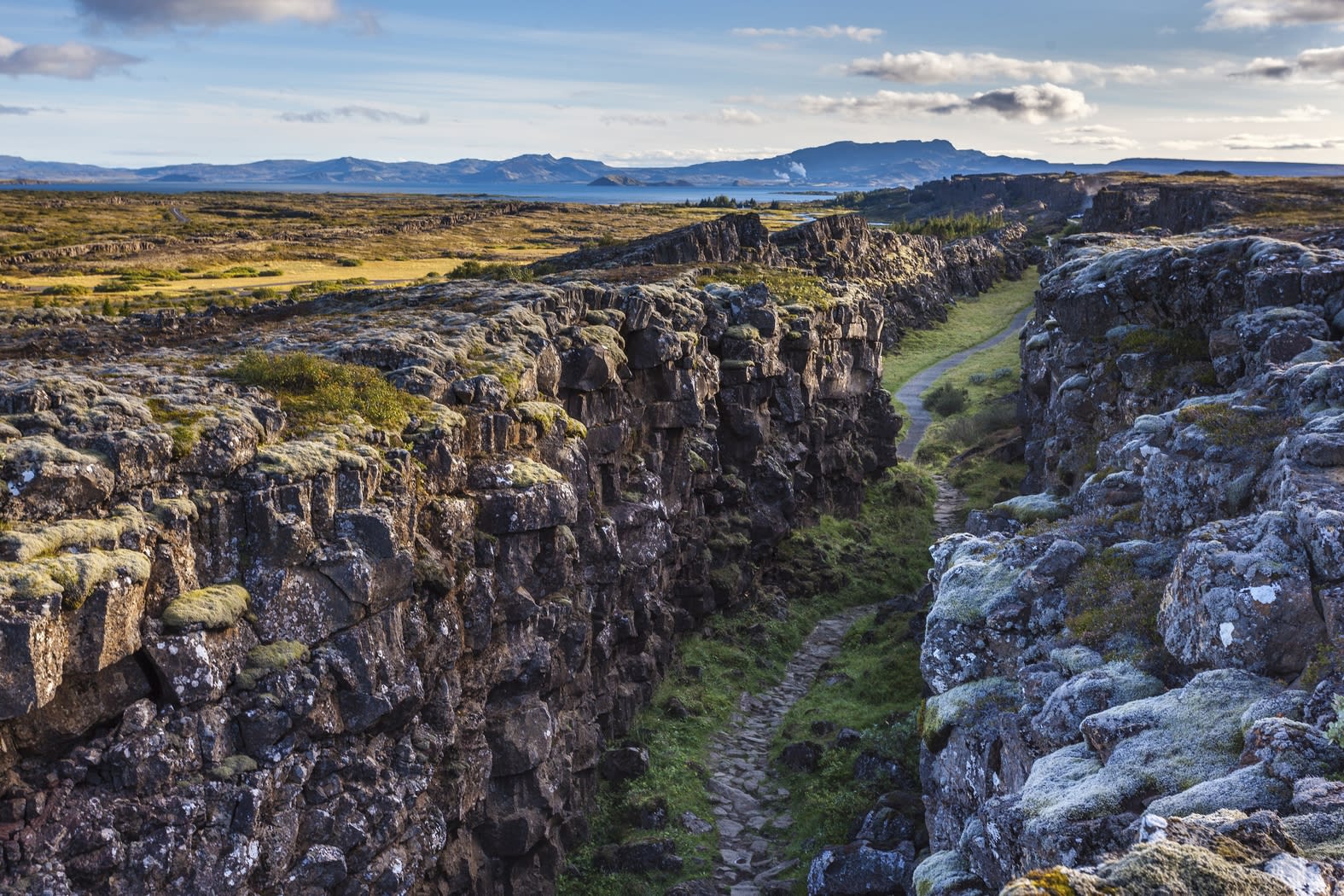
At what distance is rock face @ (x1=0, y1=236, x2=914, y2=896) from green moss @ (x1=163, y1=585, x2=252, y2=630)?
6 centimetres

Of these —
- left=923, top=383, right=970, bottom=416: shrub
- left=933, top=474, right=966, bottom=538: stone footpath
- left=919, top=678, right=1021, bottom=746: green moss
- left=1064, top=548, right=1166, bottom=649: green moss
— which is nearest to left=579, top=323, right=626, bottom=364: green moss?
left=919, top=678, right=1021, bottom=746: green moss

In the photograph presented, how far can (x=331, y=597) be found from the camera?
25.0 metres

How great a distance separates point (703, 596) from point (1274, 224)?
177 feet

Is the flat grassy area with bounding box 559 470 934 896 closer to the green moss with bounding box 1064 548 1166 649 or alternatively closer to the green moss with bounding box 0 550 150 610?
the green moss with bounding box 1064 548 1166 649

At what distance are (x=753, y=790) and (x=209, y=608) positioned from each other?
73.6 ft

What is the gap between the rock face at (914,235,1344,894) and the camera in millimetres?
14242

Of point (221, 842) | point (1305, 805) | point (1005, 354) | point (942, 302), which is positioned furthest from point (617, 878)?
point (942, 302)

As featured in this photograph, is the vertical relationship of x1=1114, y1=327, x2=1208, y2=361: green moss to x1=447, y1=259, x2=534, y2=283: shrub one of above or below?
below

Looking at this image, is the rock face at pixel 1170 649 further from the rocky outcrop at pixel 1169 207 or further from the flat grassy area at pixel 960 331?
the flat grassy area at pixel 960 331

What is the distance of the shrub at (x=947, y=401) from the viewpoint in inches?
3802

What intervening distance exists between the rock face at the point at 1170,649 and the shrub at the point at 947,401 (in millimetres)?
54871

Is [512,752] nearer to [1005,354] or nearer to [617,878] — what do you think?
[617,878]

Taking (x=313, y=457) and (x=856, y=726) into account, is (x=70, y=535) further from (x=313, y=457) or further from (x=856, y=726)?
(x=856, y=726)

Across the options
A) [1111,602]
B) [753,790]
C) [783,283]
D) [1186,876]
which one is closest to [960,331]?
[783,283]
